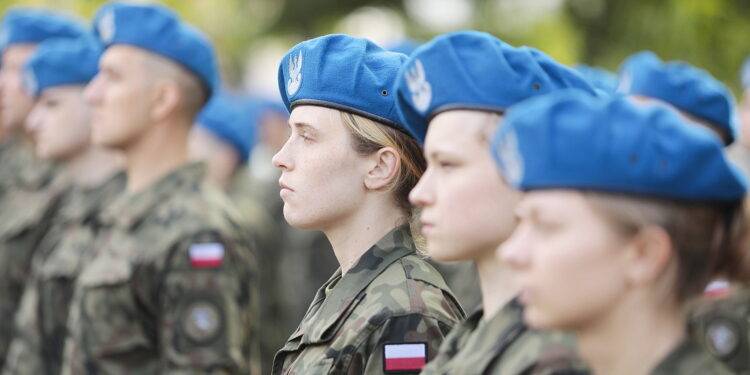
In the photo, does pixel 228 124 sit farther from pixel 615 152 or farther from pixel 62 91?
pixel 615 152

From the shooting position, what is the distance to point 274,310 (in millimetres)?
10727

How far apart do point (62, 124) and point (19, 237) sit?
739 millimetres

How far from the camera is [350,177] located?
3770 millimetres

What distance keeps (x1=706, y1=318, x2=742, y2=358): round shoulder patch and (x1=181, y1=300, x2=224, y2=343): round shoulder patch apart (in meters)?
1.94

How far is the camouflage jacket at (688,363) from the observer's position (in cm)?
246

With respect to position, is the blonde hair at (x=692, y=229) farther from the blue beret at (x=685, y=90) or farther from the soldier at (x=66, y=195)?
the soldier at (x=66, y=195)

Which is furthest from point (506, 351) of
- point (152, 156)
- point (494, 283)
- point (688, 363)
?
point (152, 156)

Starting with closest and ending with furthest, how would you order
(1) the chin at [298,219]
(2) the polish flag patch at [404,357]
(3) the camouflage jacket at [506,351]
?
(3) the camouflage jacket at [506,351] < (2) the polish flag patch at [404,357] < (1) the chin at [298,219]

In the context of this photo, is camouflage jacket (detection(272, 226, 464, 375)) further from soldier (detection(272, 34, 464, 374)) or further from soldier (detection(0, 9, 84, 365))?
soldier (detection(0, 9, 84, 365))

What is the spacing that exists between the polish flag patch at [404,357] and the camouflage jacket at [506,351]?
37cm

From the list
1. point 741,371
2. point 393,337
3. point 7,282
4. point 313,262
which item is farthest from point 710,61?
point 393,337

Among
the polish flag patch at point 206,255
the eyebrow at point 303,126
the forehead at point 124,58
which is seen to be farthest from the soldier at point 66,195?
the eyebrow at point 303,126

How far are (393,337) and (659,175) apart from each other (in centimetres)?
119

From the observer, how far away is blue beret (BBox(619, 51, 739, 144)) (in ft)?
16.0
